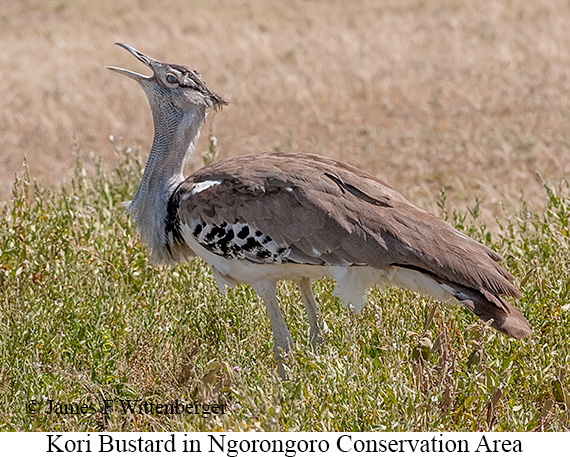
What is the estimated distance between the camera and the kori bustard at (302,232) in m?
3.40

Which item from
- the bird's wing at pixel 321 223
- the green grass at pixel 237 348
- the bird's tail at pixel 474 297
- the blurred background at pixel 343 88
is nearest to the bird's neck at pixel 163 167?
the bird's wing at pixel 321 223

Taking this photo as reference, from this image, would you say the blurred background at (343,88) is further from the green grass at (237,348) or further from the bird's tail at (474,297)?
the bird's tail at (474,297)

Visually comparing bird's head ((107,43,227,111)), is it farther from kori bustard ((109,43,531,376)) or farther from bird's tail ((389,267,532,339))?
bird's tail ((389,267,532,339))

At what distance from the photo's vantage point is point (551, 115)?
8766mm

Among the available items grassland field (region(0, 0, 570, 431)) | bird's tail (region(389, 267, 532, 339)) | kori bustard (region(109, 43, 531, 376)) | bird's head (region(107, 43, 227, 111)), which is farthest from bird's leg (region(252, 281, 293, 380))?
bird's head (region(107, 43, 227, 111))

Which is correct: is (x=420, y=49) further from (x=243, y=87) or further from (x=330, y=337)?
(x=330, y=337)

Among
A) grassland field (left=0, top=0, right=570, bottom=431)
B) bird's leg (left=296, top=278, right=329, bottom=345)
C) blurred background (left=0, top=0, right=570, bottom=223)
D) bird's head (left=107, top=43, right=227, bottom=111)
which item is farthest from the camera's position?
blurred background (left=0, top=0, right=570, bottom=223)

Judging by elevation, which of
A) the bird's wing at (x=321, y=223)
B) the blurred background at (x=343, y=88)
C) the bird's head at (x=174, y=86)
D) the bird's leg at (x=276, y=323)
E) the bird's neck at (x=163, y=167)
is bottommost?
the bird's leg at (x=276, y=323)

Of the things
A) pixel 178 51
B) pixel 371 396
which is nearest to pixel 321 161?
pixel 371 396

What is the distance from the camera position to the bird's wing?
342 centimetres

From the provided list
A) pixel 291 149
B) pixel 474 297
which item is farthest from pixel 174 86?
pixel 291 149

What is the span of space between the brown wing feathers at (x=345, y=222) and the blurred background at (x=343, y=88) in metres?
2.03

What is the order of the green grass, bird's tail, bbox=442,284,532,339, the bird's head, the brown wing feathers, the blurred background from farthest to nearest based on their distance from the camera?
the blurred background < the bird's head < the brown wing feathers < bird's tail, bbox=442,284,532,339 < the green grass
